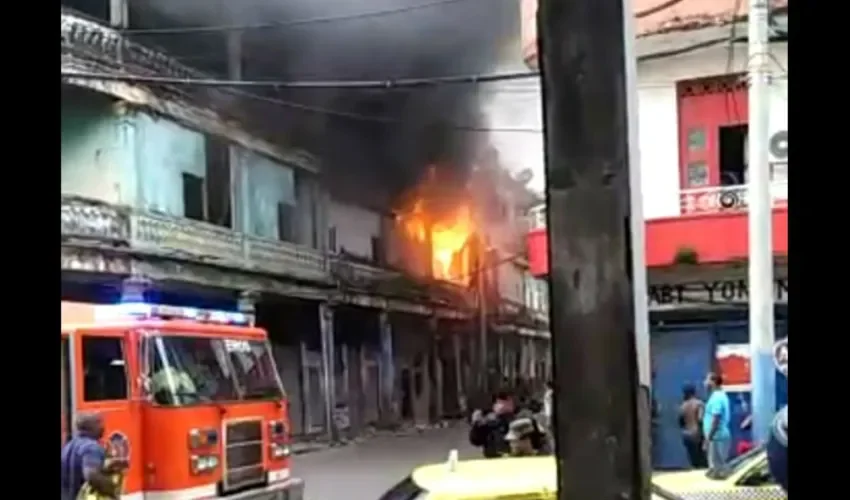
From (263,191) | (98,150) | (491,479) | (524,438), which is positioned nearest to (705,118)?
(263,191)

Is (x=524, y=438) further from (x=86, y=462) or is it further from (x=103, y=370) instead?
(x=86, y=462)

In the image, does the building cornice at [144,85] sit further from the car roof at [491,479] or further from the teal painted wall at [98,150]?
the car roof at [491,479]

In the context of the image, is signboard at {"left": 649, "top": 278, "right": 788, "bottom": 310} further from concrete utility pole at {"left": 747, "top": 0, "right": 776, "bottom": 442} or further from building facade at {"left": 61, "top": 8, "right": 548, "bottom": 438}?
concrete utility pole at {"left": 747, "top": 0, "right": 776, "bottom": 442}

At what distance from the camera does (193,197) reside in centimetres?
873

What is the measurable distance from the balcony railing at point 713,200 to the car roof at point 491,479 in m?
5.28

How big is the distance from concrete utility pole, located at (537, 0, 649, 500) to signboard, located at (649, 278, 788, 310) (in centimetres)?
729

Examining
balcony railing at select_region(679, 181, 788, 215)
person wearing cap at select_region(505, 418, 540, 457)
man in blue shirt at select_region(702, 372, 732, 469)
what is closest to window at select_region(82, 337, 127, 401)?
person wearing cap at select_region(505, 418, 540, 457)

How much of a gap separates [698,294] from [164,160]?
3765 mm

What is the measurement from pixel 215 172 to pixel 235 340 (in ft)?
11.3
